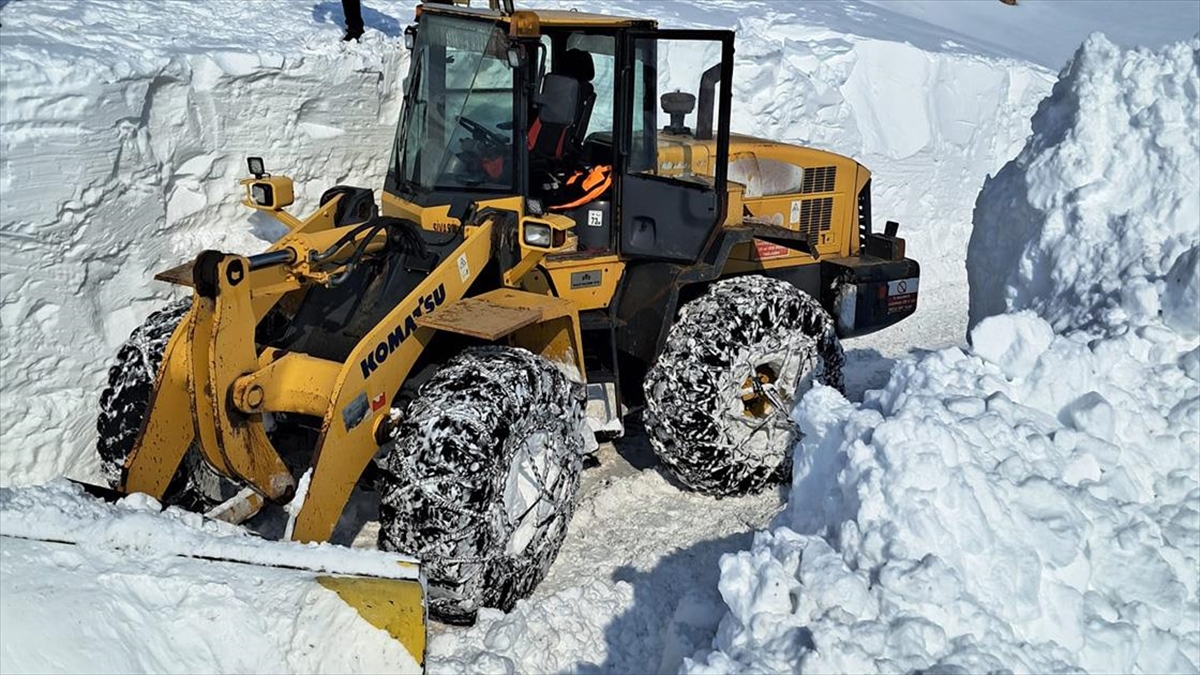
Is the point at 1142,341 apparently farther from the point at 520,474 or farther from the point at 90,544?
the point at 90,544

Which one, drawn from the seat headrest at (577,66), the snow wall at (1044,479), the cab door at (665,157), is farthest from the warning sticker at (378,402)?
the seat headrest at (577,66)

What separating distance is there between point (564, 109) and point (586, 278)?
89 cm

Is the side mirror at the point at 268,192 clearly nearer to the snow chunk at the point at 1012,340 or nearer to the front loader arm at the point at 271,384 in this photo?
the front loader arm at the point at 271,384

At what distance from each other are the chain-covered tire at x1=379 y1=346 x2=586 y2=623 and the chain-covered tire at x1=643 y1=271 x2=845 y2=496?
867 millimetres

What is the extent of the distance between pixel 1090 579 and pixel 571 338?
261 cm

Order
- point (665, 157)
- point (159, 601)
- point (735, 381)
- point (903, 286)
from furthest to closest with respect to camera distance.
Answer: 1. point (903, 286)
2. point (665, 157)
3. point (735, 381)
4. point (159, 601)

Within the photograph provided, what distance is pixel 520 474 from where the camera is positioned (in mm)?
4875

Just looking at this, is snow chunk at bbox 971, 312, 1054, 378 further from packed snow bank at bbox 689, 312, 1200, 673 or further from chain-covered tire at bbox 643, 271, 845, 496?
chain-covered tire at bbox 643, 271, 845, 496

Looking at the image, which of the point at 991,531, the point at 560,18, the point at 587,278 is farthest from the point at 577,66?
the point at 991,531

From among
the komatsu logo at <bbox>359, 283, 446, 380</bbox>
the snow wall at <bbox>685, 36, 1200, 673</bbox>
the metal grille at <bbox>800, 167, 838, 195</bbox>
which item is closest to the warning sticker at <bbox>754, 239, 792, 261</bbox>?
the metal grille at <bbox>800, 167, 838, 195</bbox>

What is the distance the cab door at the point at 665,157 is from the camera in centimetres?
591

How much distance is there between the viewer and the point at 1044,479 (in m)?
3.78

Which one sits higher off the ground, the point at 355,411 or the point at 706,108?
the point at 706,108

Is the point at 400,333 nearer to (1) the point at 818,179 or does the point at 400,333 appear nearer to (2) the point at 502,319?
(2) the point at 502,319
